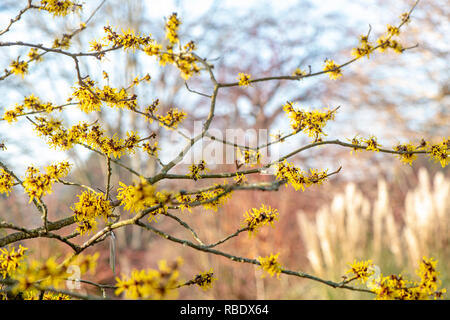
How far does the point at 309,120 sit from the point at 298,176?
209 mm

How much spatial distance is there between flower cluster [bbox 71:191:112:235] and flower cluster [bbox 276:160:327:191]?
1.90 ft

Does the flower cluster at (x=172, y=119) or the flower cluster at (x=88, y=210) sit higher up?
the flower cluster at (x=172, y=119)

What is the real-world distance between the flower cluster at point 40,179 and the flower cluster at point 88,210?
0.10 metres

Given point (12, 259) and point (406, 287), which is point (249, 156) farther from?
point (12, 259)

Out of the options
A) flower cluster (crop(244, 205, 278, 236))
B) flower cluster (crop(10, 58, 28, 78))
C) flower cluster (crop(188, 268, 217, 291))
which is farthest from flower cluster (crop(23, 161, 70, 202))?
flower cluster (crop(244, 205, 278, 236))

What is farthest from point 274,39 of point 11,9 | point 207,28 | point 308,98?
point 11,9

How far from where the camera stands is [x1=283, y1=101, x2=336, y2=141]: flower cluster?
1227mm

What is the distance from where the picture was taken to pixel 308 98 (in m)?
12.6

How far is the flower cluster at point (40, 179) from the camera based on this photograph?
1.07m

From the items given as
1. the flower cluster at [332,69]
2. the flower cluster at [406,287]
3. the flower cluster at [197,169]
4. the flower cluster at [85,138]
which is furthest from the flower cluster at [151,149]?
the flower cluster at [406,287]

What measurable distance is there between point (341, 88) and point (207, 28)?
544 centimetres

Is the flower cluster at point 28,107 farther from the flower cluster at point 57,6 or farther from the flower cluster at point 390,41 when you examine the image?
the flower cluster at point 390,41

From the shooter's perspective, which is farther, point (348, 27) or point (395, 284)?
point (348, 27)
